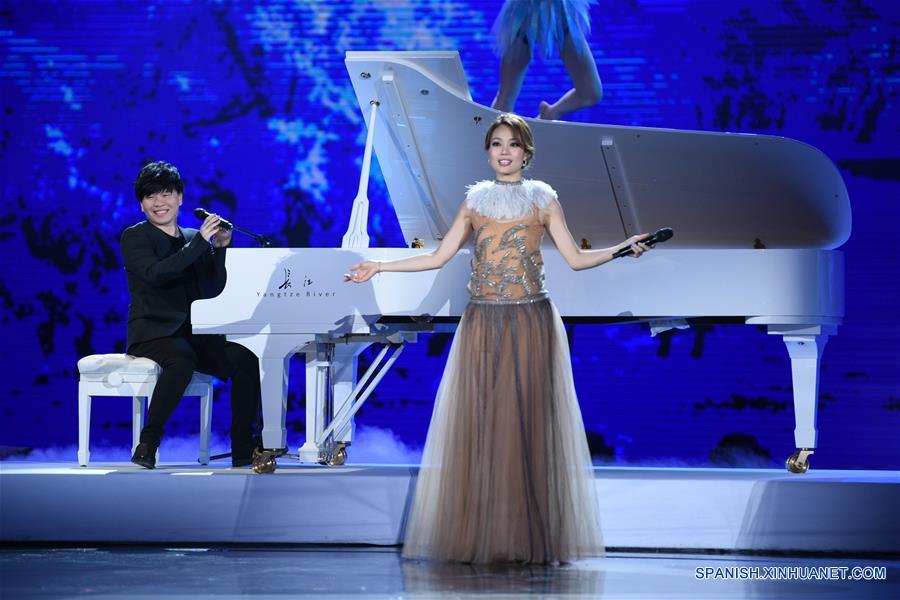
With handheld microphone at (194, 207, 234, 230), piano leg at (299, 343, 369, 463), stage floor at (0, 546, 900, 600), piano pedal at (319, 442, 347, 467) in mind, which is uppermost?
handheld microphone at (194, 207, 234, 230)

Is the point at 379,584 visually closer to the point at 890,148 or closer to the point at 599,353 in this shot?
the point at 599,353

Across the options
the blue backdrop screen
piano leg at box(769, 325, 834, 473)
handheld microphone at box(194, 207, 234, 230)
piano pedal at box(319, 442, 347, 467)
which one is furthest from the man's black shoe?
piano leg at box(769, 325, 834, 473)

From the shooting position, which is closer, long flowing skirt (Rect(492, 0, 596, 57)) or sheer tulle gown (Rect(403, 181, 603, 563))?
sheer tulle gown (Rect(403, 181, 603, 563))

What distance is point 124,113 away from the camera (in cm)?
603

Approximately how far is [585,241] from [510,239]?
1.03 meters

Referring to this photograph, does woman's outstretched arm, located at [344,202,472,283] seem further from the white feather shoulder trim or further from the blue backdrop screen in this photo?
the blue backdrop screen

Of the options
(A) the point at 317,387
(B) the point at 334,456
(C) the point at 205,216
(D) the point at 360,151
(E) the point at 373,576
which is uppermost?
(D) the point at 360,151

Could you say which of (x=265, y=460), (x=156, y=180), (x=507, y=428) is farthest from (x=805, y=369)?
(x=156, y=180)

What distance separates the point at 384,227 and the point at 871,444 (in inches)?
102

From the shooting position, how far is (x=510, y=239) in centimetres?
341

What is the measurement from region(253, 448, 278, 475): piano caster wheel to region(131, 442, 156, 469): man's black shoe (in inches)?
16.2

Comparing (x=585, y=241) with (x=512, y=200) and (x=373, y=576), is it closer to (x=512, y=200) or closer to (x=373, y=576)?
(x=512, y=200)

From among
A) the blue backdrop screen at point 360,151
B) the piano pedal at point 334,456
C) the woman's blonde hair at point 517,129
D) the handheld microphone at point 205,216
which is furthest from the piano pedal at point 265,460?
the blue backdrop screen at point 360,151

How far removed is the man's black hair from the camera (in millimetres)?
4426
